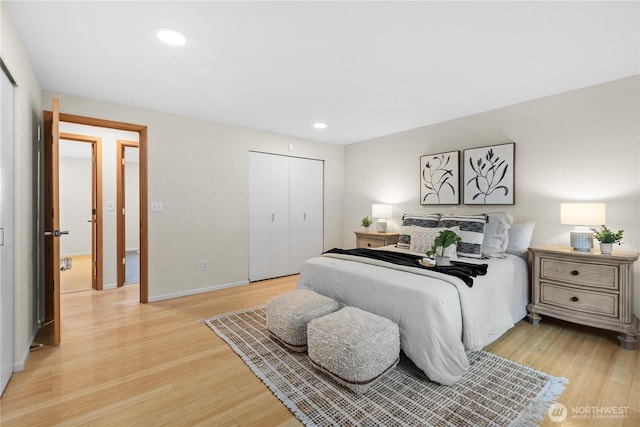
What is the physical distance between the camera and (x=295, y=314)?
7.66 ft

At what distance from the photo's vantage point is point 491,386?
75.4 inches

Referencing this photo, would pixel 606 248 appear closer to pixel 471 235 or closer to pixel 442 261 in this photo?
pixel 471 235

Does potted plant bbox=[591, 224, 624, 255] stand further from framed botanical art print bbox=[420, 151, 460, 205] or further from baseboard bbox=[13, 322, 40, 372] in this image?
baseboard bbox=[13, 322, 40, 372]

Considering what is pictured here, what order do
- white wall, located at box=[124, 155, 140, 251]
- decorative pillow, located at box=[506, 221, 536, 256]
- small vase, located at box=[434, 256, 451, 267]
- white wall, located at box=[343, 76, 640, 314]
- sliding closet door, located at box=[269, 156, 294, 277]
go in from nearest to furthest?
1. small vase, located at box=[434, 256, 451, 267]
2. white wall, located at box=[343, 76, 640, 314]
3. decorative pillow, located at box=[506, 221, 536, 256]
4. sliding closet door, located at box=[269, 156, 294, 277]
5. white wall, located at box=[124, 155, 140, 251]

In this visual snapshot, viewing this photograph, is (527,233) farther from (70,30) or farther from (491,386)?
(70,30)

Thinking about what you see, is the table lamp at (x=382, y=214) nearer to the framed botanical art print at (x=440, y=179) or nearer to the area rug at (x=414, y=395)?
the framed botanical art print at (x=440, y=179)

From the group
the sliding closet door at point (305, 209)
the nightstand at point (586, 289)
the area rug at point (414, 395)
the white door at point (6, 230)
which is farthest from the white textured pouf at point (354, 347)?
the sliding closet door at point (305, 209)

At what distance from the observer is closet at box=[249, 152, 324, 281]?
179 inches

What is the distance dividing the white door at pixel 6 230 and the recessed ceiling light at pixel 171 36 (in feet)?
3.06

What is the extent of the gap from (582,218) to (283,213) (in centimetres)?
366

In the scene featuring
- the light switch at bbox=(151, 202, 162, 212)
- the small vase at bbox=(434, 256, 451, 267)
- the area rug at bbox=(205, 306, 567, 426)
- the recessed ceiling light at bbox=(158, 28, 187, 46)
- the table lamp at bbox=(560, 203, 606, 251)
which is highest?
the recessed ceiling light at bbox=(158, 28, 187, 46)

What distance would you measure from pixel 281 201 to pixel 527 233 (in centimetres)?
330

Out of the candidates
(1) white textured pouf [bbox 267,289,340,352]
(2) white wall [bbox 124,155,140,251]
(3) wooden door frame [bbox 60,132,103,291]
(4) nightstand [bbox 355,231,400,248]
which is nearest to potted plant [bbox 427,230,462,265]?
(1) white textured pouf [bbox 267,289,340,352]

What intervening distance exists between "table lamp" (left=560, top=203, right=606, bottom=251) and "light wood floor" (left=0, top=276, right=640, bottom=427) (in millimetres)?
815
